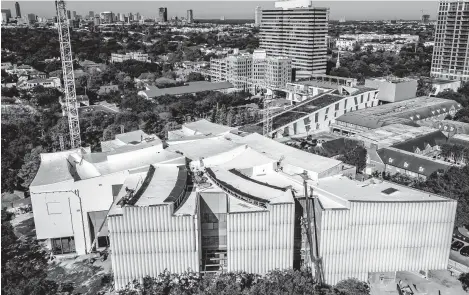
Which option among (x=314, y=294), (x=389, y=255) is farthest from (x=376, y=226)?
(x=314, y=294)

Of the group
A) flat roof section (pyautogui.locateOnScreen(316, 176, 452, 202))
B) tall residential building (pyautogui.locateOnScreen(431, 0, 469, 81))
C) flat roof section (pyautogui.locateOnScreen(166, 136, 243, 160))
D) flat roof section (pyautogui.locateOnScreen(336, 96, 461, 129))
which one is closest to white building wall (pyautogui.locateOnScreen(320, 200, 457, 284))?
flat roof section (pyautogui.locateOnScreen(316, 176, 452, 202))

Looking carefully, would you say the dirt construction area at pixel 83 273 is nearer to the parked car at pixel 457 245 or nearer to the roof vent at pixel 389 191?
the roof vent at pixel 389 191

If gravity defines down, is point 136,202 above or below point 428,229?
above

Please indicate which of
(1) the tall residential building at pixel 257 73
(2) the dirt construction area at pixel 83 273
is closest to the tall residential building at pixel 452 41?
(1) the tall residential building at pixel 257 73

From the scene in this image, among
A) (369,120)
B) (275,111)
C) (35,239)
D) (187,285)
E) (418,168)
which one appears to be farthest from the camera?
(275,111)

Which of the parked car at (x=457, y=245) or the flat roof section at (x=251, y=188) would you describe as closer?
the flat roof section at (x=251, y=188)

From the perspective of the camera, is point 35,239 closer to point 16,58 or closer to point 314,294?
point 314,294
